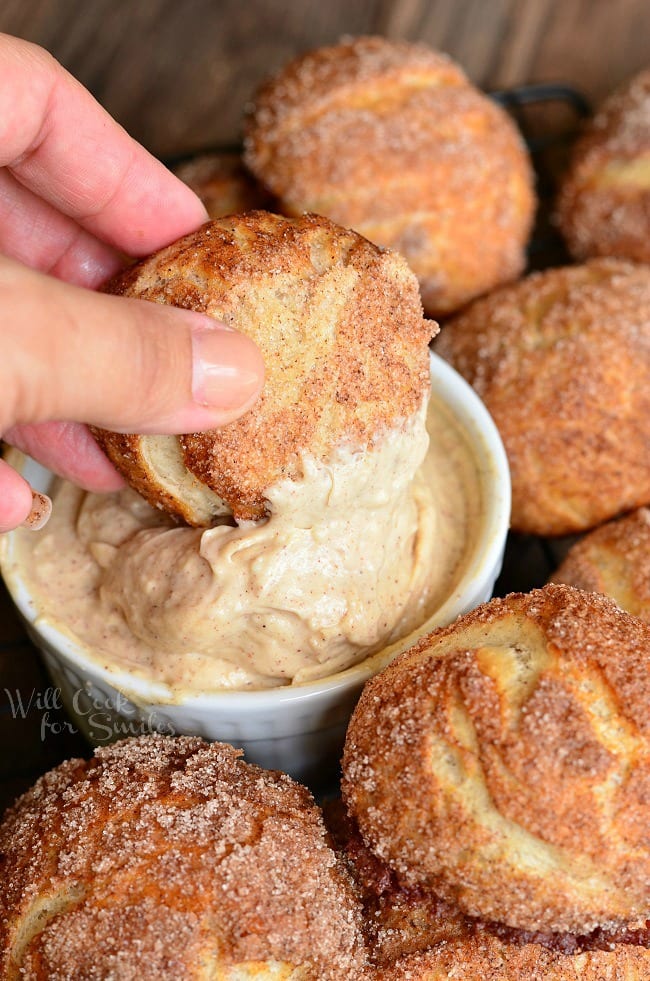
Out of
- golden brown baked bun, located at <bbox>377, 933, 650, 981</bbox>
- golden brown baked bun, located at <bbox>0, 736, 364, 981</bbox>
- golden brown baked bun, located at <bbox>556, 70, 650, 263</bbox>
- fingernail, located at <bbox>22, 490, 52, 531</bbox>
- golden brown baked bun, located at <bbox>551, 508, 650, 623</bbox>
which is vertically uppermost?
golden brown baked bun, located at <bbox>556, 70, 650, 263</bbox>

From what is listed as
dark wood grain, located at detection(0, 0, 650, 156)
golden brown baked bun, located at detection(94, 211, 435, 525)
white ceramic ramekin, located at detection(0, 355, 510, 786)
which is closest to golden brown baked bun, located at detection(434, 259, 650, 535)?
white ceramic ramekin, located at detection(0, 355, 510, 786)

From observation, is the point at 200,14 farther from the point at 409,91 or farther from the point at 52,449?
the point at 52,449

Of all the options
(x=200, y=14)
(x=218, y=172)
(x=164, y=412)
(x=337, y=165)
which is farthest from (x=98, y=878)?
(x=200, y=14)

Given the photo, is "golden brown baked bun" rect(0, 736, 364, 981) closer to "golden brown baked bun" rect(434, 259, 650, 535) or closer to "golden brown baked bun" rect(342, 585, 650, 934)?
"golden brown baked bun" rect(342, 585, 650, 934)

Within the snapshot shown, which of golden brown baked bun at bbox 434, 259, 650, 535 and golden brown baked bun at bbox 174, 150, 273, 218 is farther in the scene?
golden brown baked bun at bbox 174, 150, 273, 218

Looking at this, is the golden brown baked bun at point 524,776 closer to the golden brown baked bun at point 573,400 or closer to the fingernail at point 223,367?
the fingernail at point 223,367

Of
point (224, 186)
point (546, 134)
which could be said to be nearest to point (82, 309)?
point (224, 186)
